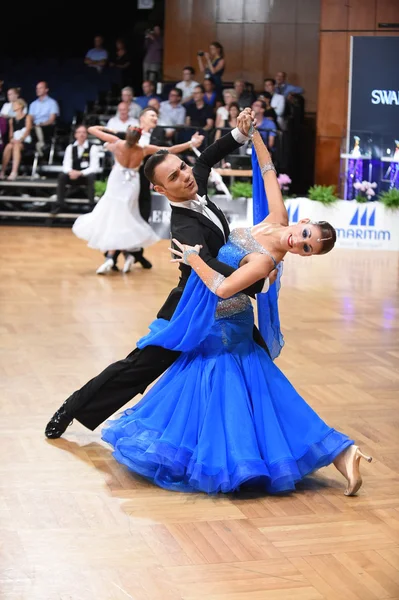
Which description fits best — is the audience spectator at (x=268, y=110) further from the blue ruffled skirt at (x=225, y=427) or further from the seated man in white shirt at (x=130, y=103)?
the blue ruffled skirt at (x=225, y=427)

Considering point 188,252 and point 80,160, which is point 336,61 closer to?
point 80,160

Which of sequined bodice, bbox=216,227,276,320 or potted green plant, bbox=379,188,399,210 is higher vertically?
sequined bodice, bbox=216,227,276,320

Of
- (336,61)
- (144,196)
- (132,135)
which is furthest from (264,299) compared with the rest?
(336,61)

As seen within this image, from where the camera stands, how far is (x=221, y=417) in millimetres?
3371

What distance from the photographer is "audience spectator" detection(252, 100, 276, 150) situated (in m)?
11.7

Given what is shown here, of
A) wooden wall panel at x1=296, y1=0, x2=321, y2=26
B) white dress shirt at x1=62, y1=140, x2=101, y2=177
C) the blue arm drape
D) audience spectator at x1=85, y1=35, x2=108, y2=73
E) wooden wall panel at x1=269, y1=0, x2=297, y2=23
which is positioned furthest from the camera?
wooden wall panel at x1=269, y1=0, x2=297, y2=23

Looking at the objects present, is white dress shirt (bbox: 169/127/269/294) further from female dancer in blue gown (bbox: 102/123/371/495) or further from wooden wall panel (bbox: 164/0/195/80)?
wooden wall panel (bbox: 164/0/195/80)

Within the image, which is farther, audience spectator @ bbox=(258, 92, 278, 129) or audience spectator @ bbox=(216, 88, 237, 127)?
audience spectator @ bbox=(258, 92, 278, 129)

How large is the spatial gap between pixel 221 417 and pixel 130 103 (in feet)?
32.3

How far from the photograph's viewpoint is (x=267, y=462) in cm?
331

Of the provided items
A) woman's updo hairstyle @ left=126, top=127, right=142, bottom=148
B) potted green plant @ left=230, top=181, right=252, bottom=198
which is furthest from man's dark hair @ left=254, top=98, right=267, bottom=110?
woman's updo hairstyle @ left=126, top=127, right=142, bottom=148

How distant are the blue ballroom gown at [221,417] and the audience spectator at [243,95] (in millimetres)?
9526

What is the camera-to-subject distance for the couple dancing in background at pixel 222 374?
129 inches

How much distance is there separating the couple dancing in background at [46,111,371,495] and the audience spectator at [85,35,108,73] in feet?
36.9
